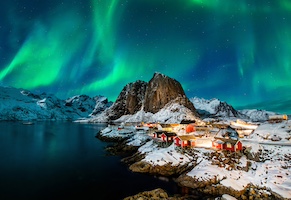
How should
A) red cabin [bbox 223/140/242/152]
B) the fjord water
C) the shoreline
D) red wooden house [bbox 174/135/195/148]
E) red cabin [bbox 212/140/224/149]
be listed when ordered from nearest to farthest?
the shoreline < the fjord water < red cabin [bbox 223/140/242/152] < red cabin [bbox 212/140/224/149] < red wooden house [bbox 174/135/195/148]

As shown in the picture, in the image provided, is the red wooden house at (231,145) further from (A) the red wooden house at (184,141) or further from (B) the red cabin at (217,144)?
(A) the red wooden house at (184,141)

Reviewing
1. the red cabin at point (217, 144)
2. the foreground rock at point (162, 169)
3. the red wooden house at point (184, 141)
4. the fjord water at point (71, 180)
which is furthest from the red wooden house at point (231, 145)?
the fjord water at point (71, 180)

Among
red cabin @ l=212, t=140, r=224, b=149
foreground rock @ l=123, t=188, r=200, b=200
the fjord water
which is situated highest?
red cabin @ l=212, t=140, r=224, b=149

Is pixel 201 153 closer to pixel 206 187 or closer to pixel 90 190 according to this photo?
pixel 206 187

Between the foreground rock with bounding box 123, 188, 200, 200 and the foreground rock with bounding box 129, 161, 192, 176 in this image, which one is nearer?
the foreground rock with bounding box 123, 188, 200, 200

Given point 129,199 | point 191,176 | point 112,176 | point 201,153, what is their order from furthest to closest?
point 201,153, point 112,176, point 191,176, point 129,199

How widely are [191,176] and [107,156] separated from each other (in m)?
27.0

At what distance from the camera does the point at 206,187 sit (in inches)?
1093

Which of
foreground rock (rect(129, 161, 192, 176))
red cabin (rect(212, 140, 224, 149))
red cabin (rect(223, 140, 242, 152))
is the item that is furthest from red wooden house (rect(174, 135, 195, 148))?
foreground rock (rect(129, 161, 192, 176))

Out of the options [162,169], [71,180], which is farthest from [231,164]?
[71,180]

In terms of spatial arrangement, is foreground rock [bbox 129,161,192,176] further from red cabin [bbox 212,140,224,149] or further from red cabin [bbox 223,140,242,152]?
red cabin [bbox 223,140,242,152]

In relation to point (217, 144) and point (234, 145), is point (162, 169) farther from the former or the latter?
point (234, 145)

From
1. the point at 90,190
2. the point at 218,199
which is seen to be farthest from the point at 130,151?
the point at 218,199

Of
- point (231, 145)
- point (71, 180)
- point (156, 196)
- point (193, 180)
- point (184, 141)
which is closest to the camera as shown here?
point (156, 196)
